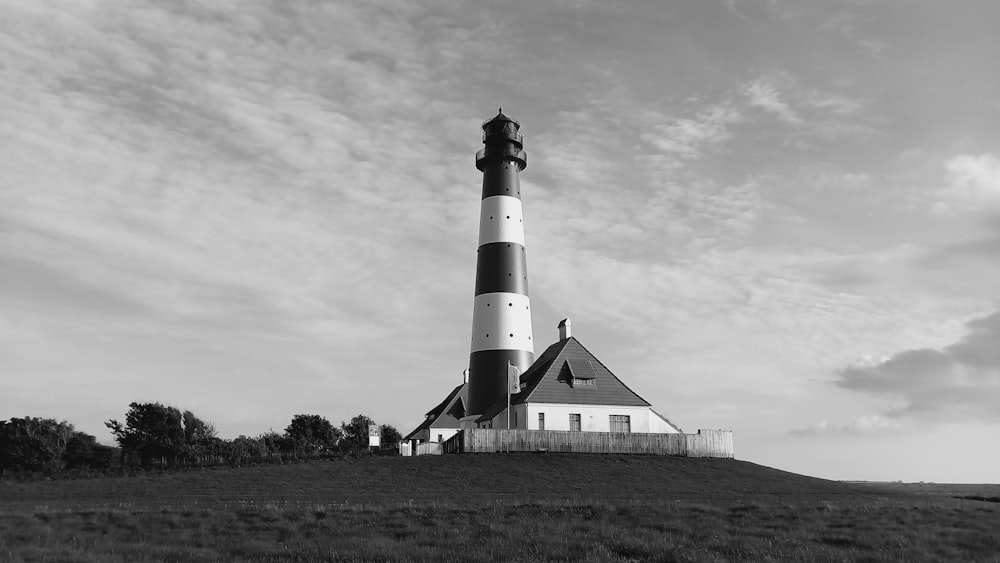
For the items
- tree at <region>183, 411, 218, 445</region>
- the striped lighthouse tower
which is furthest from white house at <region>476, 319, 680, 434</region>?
A: tree at <region>183, 411, 218, 445</region>

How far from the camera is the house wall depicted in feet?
178

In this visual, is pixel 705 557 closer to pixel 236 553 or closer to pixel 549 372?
pixel 236 553

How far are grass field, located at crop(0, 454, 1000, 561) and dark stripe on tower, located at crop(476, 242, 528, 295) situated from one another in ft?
61.7

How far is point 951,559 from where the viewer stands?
17578 mm

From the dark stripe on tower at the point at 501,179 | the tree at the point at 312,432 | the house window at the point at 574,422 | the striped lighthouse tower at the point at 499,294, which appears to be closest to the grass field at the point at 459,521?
the house window at the point at 574,422

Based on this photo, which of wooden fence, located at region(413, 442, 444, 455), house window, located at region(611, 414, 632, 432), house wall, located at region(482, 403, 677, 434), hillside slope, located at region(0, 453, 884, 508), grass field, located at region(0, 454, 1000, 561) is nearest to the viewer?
grass field, located at region(0, 454, 1000, 561)

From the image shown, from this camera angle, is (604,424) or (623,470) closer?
(623,470)

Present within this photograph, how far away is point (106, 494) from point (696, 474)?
30.9 meters

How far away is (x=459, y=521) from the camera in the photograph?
76.0 ft

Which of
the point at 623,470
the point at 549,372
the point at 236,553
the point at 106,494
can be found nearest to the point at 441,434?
the point at 549,372

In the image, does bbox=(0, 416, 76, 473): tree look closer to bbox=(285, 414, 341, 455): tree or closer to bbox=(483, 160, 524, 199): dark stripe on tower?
bbox=(285, 414, 341, 455): tree

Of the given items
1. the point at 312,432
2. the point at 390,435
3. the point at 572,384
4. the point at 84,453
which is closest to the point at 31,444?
the point at 84,453

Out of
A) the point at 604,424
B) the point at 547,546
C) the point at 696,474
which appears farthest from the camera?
the point at 604,424

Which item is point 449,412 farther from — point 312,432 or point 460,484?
point 460,484
